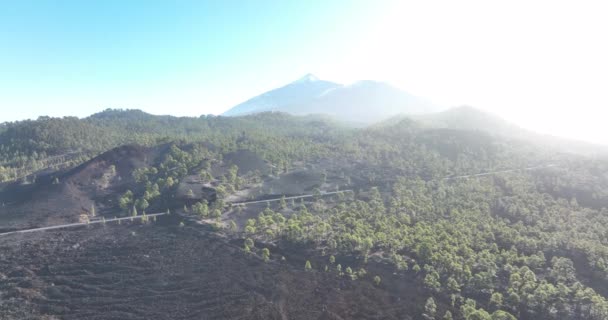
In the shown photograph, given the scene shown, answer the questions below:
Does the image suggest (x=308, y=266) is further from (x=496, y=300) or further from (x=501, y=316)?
(x=501, y=316)

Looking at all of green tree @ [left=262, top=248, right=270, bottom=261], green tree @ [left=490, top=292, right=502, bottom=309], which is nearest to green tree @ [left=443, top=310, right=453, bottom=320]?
green tree @ [left=490, top=292, right=502, bottom=309]

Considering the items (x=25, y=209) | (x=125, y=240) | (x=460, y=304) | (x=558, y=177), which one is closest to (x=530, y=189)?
(x=558, y=177)

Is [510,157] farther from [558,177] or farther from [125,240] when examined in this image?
[125,240]

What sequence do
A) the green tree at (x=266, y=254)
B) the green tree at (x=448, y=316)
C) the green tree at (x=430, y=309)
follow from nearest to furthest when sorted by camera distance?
the green tree at (x=448, y=316)
the green tree at (x=430, y=309)
the green tree at (x=266, y=254)

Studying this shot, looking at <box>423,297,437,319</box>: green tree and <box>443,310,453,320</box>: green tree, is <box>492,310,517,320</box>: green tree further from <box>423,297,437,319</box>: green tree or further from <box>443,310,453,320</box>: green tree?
<box>423,297,437,319</box>: green tree

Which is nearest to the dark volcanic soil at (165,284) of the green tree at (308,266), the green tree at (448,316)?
the green tree at (308,266)

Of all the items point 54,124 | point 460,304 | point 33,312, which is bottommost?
point 460,304

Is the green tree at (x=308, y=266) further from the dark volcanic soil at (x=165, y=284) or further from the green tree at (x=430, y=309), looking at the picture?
the green tree at (x=430, y=309)

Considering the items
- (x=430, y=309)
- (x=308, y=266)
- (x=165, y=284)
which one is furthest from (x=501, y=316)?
(x=165, y=284)
